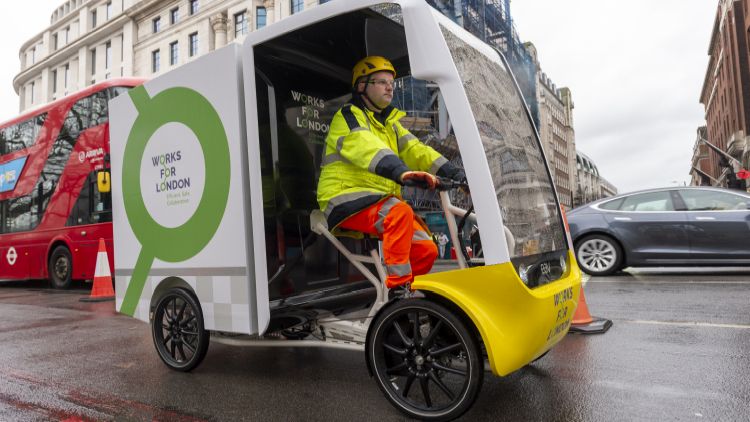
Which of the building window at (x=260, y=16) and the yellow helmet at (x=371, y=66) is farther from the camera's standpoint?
the building window at (x=260, y=16)

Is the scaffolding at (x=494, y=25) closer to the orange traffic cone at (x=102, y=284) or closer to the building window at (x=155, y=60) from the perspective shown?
the orange traffic cone at (x=102, y=284)

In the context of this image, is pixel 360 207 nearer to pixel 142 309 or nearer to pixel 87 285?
pixel 142 309

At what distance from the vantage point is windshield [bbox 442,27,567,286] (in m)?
2.56

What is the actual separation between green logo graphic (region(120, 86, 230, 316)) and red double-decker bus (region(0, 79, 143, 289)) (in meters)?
6.44

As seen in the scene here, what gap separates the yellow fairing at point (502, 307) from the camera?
7.77 ft

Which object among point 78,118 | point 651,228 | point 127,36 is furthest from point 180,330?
point 127,36

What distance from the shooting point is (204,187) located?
3.52 meters

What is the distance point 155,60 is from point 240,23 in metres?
9.45

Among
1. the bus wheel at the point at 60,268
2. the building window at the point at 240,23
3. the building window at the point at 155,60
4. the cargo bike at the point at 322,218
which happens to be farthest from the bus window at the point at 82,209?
the building window at the point at 155,60

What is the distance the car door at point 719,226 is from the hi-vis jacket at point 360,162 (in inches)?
246

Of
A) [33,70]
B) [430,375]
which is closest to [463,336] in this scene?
[430,375]

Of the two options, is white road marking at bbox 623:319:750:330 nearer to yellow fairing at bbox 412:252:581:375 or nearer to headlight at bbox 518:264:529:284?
yellow fairing at bbox 412:252:581:375

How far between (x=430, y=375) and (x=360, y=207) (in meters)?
1.04

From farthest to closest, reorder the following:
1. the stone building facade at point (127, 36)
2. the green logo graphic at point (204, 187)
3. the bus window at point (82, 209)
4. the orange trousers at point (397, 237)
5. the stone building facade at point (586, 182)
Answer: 1. the stone building facade at point (586, 182)
2. the stone building facade at point (127, 36)
3. the bus window at point (82, 209)
4. the green logo graphic at point (204, 187)
5. the orange trousers at point (397, 237)
